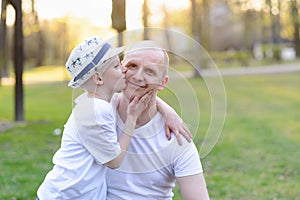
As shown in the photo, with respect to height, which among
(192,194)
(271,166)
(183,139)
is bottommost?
(271,166)

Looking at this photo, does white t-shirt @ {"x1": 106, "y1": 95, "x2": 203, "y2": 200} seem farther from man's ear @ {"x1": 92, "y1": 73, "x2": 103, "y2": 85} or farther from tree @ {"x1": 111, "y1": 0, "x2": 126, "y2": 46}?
tree @ {"x1": 111, "y1": 0, "x2": 126, "y2": 46}

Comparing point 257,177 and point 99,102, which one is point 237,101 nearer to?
point 257,177

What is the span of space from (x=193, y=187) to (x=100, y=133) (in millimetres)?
545

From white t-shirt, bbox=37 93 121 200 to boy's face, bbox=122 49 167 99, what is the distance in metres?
0.17

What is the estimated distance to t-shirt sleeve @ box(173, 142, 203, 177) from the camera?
249 centimetres

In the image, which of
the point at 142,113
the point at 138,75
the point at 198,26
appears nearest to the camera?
the point at 138,75

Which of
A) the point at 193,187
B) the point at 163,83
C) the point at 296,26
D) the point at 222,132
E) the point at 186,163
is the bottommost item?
the point at 296,26

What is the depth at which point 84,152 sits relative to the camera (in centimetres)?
235

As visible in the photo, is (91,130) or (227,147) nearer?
(91,130)

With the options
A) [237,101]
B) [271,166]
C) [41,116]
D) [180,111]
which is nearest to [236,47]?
[237,101]

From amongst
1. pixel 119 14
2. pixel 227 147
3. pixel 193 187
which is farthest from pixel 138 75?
pixel 119 14

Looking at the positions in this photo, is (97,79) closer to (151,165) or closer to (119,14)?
(151,165)

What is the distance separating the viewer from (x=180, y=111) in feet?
8.78

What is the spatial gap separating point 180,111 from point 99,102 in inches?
20.5
